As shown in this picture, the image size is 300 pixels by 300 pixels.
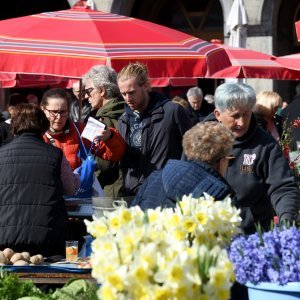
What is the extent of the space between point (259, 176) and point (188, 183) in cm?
90

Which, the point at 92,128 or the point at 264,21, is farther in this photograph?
the point at 264,21

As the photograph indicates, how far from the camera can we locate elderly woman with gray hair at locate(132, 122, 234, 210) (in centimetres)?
527

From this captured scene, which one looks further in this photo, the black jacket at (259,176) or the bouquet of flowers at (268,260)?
the black jacket at (259,176)

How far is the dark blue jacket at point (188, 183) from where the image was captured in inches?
207

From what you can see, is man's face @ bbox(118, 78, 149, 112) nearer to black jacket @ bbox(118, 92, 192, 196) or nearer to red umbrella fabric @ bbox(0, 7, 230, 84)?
black jacket @ bbox(118, 92, 192, 196)

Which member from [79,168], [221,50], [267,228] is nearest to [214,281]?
[267,228]

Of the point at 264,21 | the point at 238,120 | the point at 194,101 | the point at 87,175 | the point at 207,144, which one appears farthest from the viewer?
the point at 264,21

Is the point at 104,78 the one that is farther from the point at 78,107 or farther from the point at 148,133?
the point at 78,107

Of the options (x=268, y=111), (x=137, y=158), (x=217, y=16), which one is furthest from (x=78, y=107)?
(x=217, y=16)

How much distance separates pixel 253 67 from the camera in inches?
563

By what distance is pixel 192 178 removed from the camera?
5281mm

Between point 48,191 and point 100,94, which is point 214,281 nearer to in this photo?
point 48,191

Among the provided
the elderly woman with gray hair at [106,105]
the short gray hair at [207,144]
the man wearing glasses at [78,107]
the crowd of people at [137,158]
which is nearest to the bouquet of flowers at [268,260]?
the crowd of people at [137,158]

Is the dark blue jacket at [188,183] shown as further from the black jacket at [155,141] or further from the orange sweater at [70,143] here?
the orange sweater at [70,143]
